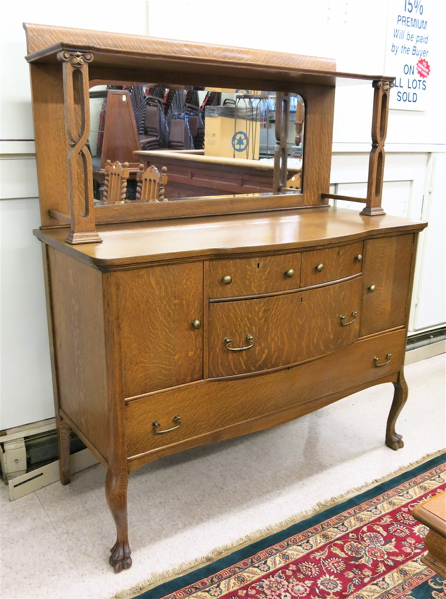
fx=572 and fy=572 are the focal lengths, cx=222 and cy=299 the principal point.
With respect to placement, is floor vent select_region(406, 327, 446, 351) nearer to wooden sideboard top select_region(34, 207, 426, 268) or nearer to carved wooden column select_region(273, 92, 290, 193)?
wooden sideboard top select_region(34, 207, 426, 268)

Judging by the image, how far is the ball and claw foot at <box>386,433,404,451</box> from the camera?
2.61m

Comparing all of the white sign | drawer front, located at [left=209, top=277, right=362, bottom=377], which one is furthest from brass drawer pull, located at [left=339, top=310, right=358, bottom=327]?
the white sign

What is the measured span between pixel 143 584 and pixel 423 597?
2.90 feet

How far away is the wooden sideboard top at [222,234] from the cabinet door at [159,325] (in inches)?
2.6

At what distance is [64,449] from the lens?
7.42ft

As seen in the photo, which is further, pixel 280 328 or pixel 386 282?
pixel 386 282

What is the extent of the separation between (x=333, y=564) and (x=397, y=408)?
88cm

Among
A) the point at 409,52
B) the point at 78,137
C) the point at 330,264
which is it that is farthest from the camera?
the point at 409,52

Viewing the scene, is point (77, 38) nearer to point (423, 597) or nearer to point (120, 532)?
point (120, 532)

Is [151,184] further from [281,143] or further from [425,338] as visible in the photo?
[425,338]

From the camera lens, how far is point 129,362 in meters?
1.72

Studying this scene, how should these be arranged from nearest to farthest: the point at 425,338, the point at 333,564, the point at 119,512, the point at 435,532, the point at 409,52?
the point at 435,532
the point at 119,512
the point at 333,564
the point at 409,52
the point at 425,338

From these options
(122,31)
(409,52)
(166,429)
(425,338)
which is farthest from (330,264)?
(425,338)

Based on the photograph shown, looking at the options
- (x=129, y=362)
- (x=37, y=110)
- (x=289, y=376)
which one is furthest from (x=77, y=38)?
(x=289, y=376)
